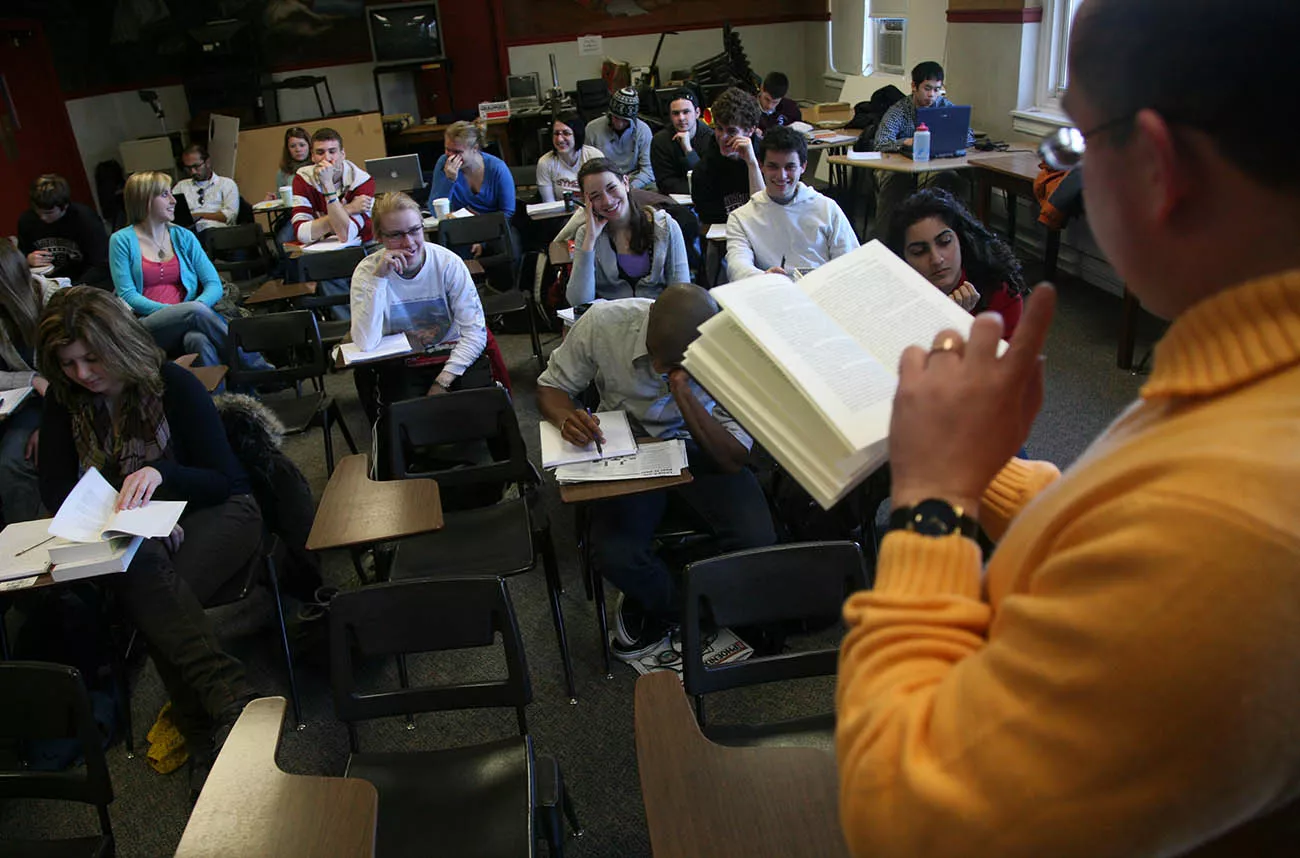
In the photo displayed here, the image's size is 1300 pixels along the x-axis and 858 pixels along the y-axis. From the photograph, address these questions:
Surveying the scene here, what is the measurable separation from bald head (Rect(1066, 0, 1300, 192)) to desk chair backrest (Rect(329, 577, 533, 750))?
155 cm

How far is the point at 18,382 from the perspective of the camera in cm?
354

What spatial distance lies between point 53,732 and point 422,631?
741 mm

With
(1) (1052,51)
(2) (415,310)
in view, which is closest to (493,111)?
(1) (1052,51)

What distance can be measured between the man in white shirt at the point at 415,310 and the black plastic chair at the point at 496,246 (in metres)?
1.08

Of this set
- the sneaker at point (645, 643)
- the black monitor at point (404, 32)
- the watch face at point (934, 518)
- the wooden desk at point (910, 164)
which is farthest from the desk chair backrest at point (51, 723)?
the black monitor at point (404, 32)

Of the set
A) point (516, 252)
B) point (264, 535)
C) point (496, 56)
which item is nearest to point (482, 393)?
point (264, 535)

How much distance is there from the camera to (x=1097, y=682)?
0.49 meters

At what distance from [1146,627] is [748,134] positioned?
477 centimetres

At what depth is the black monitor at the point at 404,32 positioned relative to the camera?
10.0 meters

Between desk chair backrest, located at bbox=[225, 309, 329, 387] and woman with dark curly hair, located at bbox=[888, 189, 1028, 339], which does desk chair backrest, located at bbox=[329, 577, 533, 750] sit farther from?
desk chair backrest, located at bbox=[225, 309, 329, 387]

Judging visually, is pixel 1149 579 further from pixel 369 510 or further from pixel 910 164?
pixel 910 164

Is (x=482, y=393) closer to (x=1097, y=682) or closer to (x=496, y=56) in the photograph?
(x=1097, y=682)

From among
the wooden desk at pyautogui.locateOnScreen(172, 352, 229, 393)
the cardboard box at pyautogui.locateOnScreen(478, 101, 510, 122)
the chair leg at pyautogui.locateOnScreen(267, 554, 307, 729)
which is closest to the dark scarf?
the chair leg at pyautogui.locateOnScreen(267, 554, 307, 729)

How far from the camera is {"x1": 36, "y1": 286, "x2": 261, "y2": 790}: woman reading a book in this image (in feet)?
7.74
